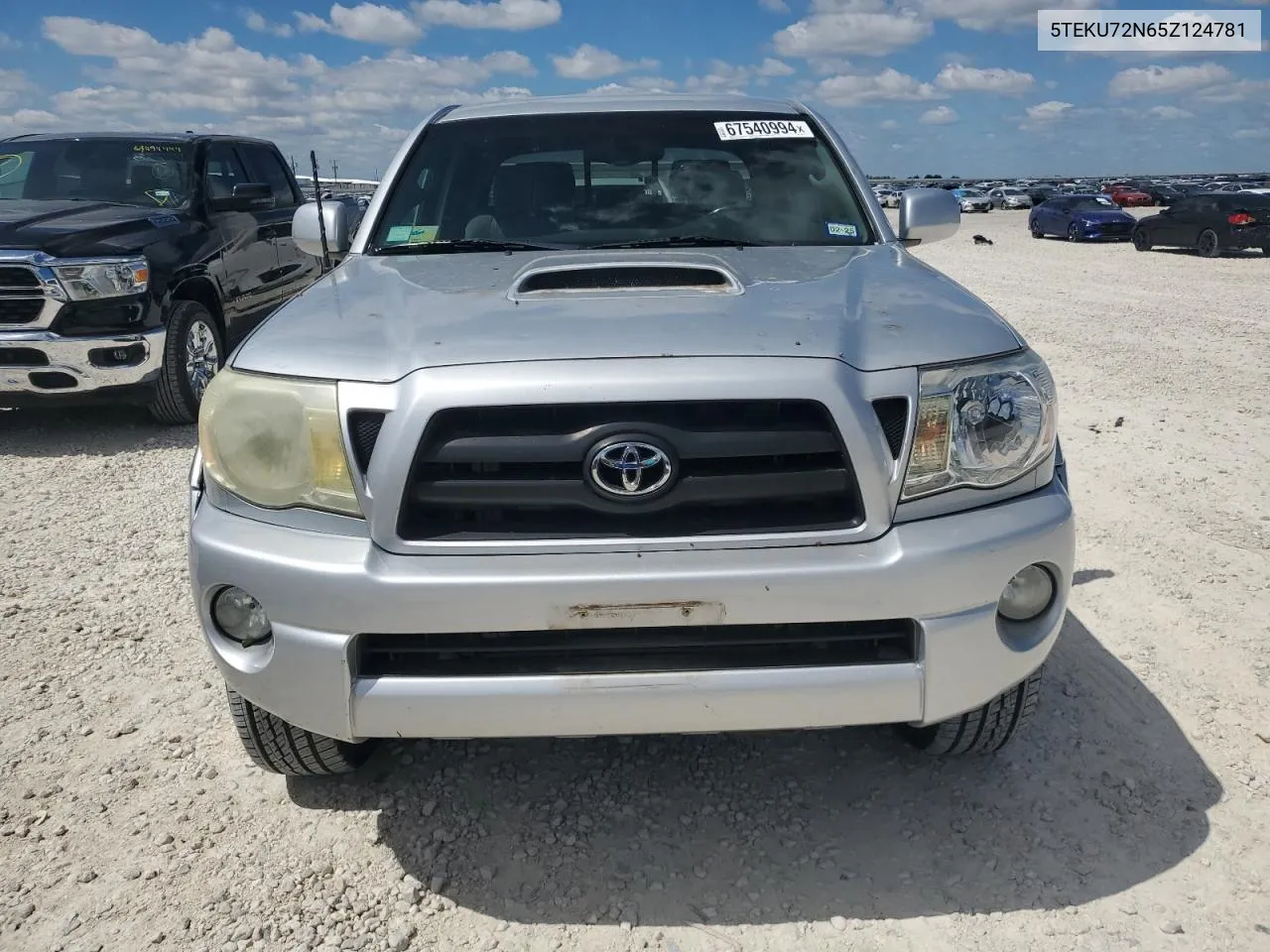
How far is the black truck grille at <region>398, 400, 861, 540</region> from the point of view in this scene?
202 centimetres

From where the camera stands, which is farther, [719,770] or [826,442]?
[719,770]

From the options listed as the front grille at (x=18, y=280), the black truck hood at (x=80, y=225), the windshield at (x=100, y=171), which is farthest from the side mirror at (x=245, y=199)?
the front grille at (x=18, y=280)

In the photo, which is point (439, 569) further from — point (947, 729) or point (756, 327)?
point (947, 729)

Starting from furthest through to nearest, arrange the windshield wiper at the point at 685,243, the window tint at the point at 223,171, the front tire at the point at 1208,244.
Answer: the front tire at the point at 1208,244 < the window tint at the point at 223,171 < the windshield wiper at the point at 685,243

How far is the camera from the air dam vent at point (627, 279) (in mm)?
2518

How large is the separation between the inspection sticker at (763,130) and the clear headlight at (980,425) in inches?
67.0

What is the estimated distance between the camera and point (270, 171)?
8664 millimetres

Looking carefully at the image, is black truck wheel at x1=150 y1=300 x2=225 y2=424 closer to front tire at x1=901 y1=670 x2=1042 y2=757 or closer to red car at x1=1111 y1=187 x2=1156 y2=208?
front tire at x1=901 y1=670 x2=1042 y2=757

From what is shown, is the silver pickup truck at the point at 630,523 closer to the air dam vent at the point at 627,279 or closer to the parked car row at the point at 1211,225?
the air dam vent at the point at 627,279

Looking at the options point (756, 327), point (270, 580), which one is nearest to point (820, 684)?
point (756, 327)

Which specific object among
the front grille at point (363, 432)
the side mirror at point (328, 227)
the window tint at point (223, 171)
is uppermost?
the window tint at point (223, 171)

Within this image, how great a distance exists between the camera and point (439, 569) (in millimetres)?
Answer: 1996

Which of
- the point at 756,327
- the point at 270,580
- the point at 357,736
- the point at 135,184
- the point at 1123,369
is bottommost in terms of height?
the point at 1123,369

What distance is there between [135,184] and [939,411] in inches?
268
